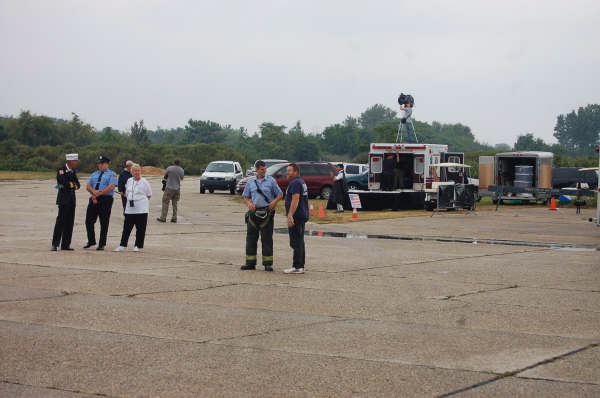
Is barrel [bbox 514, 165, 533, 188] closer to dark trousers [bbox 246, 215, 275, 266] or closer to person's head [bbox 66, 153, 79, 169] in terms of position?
person's head [bbox 66, 153, 79, 169]

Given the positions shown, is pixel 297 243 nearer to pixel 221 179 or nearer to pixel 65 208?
pixel 65 208

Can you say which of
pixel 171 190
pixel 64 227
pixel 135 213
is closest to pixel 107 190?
pixel 135 213

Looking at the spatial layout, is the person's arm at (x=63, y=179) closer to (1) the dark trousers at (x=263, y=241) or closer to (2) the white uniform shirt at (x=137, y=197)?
(2) the white uniform shirt at (x=137, y=197)

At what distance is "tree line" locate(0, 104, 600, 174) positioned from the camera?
301 ft

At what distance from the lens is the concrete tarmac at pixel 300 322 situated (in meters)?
6.53

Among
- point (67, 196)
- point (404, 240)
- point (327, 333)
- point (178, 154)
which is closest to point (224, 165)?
point (404, 240)

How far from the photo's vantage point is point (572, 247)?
18656mm

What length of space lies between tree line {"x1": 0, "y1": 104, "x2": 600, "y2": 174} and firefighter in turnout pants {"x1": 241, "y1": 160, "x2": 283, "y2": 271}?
59095 mm

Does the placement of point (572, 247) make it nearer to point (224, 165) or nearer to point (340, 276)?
point (340, 276)

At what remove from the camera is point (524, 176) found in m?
37.8

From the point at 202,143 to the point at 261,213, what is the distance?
104 m

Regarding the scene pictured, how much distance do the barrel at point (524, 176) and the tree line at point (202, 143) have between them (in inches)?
1272

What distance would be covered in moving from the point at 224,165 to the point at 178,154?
5764 cm

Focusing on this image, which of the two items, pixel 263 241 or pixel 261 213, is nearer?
pixel 261 213
